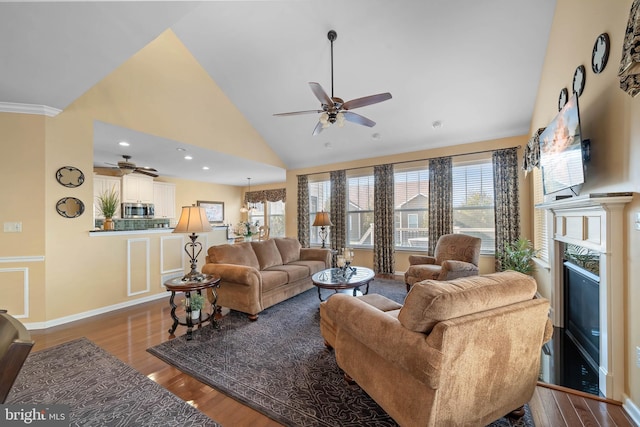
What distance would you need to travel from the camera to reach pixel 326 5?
10.2 feet

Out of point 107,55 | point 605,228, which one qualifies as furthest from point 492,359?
point 107,55

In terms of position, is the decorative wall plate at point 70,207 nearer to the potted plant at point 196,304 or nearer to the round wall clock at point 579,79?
the potted plant at point 196,304

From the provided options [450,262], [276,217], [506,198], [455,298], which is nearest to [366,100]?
[455,298]

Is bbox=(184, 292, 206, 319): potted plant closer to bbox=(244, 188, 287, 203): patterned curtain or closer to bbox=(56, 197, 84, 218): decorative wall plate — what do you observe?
bbox=(56, 197, 84, 218): decorative wall plate

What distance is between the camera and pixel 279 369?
2141 mm

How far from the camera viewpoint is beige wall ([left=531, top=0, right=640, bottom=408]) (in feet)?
5.53

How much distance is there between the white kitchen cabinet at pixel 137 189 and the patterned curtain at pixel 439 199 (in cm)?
685

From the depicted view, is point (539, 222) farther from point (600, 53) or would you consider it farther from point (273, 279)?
point (273, 279)

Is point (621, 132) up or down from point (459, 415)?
up

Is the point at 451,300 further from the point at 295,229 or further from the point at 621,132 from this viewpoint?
the point at 295,229

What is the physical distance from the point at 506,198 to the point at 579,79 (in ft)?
7.90

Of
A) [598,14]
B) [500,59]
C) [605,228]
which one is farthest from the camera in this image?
[500,59]

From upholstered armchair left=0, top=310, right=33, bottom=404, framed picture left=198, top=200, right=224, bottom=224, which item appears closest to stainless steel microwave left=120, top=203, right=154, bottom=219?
framed picture left=198, top=200, right=224, bottom=224

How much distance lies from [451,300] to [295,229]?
5979 mm
